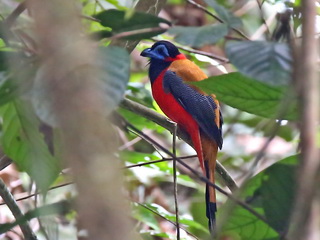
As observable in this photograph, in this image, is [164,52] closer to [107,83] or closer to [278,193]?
[278,193]

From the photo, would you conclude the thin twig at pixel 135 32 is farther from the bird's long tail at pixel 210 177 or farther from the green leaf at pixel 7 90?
the bird's long tail at pixel 210 177

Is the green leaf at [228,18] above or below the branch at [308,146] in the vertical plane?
below

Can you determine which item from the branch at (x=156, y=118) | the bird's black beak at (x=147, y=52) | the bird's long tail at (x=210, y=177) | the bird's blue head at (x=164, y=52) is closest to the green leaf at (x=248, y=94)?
the branch at (x=156, y=118)

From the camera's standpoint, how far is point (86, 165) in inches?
27.6

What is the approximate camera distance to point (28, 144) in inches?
61.3

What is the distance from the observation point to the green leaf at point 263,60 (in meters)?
1.08

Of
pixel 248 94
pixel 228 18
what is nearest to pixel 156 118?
Answer: pixel 248 94

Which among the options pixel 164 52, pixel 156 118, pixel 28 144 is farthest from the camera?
pixel 164 52

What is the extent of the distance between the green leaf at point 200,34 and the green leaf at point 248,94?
0.44 ft

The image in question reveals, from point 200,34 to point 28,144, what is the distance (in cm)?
55

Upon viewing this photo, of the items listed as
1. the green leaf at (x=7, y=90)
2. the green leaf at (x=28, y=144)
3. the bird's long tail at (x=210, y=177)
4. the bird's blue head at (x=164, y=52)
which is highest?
the green leaf at (x=7, y=90)

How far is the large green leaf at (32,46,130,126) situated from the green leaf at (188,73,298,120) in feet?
0.87

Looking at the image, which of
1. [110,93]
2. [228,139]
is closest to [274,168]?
[110,93]

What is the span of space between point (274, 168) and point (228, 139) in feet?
11.7
